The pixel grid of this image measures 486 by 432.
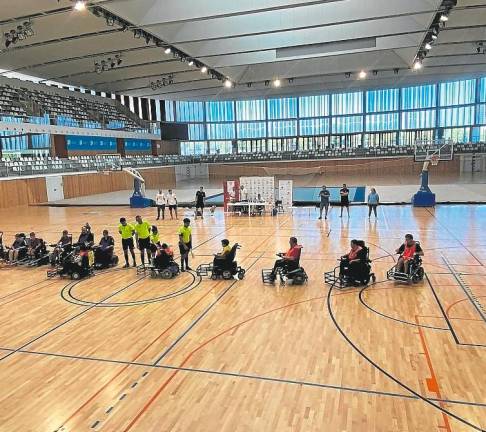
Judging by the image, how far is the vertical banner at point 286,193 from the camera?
22.1 metres

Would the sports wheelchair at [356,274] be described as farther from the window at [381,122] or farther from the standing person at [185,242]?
the window at [381,122]

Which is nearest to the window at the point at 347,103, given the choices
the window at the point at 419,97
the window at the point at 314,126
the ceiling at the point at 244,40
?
the window at the point at 314,126

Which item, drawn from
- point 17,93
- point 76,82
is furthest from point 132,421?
point 76,82

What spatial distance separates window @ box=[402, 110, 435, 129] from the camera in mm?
44891

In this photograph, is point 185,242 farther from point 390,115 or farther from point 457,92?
point 457,92

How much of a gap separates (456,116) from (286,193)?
1207 inches

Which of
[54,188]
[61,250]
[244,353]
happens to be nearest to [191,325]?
[244,353]

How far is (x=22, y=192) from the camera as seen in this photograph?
29.3m

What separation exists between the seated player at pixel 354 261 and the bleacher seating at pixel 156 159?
2576cm

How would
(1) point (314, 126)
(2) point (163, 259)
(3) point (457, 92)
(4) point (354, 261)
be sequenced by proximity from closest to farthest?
1. (4) point (354, 261)
2. (2) point (163, 259)
3. (3) point (457, 92)
4. (1) point (314, 126)

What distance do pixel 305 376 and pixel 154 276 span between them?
5873 millimetres

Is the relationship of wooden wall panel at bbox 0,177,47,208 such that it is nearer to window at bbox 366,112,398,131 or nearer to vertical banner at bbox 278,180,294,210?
vertical banner at bbox 278,180,294,210

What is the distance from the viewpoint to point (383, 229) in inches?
634

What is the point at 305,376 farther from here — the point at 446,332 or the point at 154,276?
the point at 154,276
